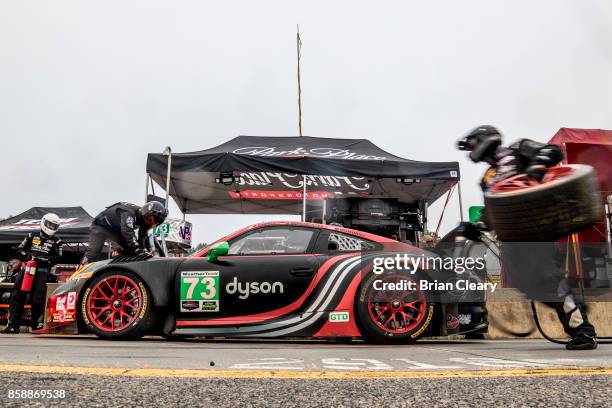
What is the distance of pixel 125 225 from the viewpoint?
695 cm

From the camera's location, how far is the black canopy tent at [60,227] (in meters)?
15.4

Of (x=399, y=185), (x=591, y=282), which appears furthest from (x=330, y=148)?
(x=591, y=282)

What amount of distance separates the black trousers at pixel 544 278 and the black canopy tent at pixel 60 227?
44.1ft

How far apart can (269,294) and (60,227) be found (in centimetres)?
1204

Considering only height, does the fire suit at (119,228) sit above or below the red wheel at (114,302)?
above

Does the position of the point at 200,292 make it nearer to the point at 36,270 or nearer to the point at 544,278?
the point at 544,278

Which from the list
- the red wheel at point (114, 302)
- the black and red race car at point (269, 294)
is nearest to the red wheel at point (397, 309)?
the black and red race car at point (269, 294)

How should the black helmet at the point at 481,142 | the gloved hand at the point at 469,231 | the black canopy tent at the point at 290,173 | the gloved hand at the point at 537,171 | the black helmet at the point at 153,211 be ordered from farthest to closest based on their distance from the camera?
the black canopy tent at the point at 290,173
the black helmet at the point at 153,211
the gloved hand at the point at 469,231
the black helmet at the point at 481,142
the gloved hand at the point at 537,171

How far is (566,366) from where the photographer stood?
291cm

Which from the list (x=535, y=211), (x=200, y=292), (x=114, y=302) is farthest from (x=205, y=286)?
(x=535, y=211)

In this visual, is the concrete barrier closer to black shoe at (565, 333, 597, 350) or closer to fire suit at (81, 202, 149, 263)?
black shoe at (565, 333, 597, 350)

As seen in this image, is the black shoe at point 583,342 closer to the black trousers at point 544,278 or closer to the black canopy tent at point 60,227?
the black trousers at point 544,278

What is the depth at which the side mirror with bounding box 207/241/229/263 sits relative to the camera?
17.5 ft

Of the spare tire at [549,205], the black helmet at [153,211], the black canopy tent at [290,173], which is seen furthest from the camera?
the black canopy tent at [290,173]
